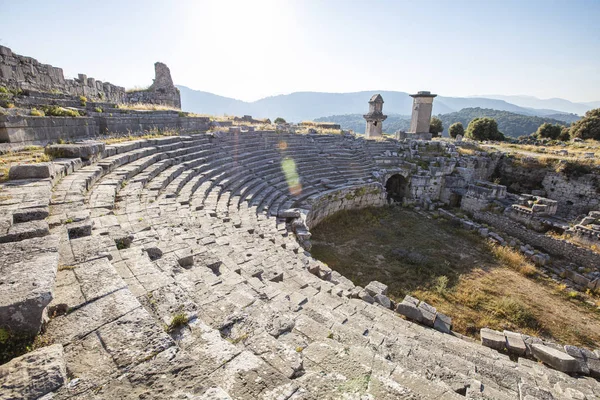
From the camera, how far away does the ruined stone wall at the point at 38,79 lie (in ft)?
31.7

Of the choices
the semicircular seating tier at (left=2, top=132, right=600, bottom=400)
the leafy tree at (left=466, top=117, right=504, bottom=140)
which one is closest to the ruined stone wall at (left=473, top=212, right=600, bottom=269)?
the semicircular seating tier at (left=2, top=132, right=600, bottom=400)

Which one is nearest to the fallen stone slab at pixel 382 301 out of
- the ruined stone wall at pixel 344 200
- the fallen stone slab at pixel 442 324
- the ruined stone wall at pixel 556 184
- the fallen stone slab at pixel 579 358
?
the fallen stone slab at pixel 442 324

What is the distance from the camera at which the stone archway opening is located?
18439 mm

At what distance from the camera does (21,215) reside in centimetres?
365

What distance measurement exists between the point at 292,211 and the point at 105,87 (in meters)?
13.5

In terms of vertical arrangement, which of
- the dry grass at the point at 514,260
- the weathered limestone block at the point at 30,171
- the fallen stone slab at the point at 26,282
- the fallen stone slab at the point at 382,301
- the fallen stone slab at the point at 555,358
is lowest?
the dry grass at the point at 514,260

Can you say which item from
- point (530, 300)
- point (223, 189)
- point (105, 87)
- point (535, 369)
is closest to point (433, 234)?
point (530, 300)

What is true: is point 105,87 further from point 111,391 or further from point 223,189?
point 111,391

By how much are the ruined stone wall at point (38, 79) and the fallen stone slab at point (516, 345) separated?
16.4 m

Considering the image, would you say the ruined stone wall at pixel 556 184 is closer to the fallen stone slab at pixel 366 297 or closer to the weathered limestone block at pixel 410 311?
the weathered limestone block at pixel 410 311

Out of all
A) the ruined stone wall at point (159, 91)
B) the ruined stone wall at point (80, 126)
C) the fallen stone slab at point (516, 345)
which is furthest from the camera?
the ruined stone wall at point (159, 91)

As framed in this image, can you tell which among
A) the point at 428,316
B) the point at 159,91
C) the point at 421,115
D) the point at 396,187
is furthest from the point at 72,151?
the point at 421,115

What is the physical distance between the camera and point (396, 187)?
1903 cm

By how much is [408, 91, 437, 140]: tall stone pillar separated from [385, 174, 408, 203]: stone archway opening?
6711 millimetres
